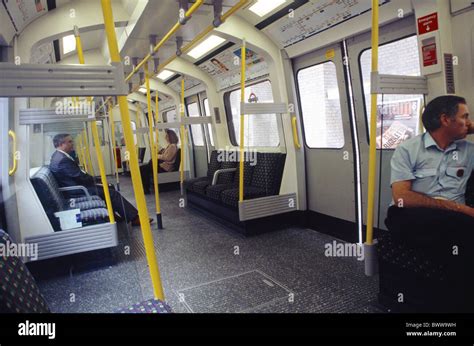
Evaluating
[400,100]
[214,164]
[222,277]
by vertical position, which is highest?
[400,100]

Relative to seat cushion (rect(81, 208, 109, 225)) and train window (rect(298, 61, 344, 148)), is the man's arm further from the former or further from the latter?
seat cushion (rect(81, 208, 109, 225))

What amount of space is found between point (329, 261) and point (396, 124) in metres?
1.63

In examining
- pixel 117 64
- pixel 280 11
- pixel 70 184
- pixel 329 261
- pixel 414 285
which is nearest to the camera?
pixel 117 64

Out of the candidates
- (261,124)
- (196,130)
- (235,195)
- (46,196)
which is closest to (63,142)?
(46,196)

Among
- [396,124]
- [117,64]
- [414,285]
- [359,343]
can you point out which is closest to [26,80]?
[117,64]

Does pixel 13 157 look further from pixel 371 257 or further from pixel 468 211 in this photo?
pixel 468 211

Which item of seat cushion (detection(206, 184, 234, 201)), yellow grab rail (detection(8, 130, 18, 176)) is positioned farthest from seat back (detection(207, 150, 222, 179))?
yellow grab rail (detection(8, 130, 18, 176))

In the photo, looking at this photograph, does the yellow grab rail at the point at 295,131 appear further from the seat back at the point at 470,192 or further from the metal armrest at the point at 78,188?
the metal armrest at the point at 78,188

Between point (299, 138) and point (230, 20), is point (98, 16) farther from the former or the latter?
point (299, 138)

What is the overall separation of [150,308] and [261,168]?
3.98 meters

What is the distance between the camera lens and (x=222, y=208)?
5.29m

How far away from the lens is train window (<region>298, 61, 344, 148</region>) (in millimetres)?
4441

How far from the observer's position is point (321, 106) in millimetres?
4672

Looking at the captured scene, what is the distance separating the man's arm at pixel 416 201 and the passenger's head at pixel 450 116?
44 centimetres
